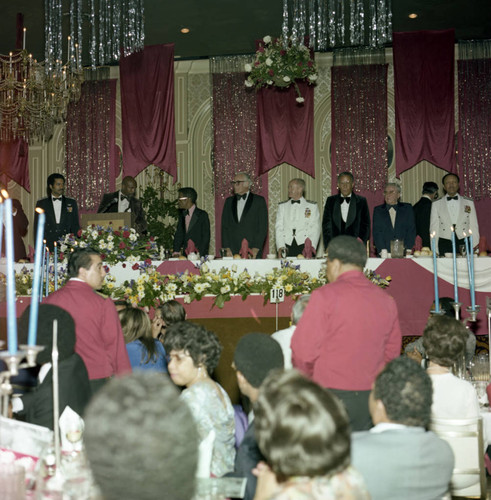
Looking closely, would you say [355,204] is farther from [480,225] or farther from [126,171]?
[126,171]

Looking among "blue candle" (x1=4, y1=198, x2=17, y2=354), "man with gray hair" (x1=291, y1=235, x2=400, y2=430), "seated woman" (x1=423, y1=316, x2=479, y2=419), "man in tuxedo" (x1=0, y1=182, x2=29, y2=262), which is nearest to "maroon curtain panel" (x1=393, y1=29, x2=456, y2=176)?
"man in tuxedo" (x1=0, y1=182, x2=29, y2=262)

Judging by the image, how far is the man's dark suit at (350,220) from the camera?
26.5 feet

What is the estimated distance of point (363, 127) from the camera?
10.3 meters

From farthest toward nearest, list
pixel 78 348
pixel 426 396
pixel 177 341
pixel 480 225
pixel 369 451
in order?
pixel 480 225 < pixel 78 348 < pixel 177 341 < pixel 426 396 < pixel 369 451

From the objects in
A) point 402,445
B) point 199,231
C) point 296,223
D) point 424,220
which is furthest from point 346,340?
point 424,220

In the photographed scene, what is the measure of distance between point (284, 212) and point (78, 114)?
4.88m

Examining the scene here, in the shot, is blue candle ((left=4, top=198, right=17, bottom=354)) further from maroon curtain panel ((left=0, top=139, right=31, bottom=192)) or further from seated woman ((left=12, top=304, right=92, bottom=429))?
maroon curtain panel ((left=0, top=139, right=31, bottom=192))

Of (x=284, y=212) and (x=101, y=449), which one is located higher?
(x=284, y=212)

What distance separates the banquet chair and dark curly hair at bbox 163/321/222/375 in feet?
3.47

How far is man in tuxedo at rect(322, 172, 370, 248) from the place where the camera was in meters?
8.08

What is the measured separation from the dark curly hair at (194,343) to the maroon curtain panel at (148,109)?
7.79 m

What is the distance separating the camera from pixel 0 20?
9.60m

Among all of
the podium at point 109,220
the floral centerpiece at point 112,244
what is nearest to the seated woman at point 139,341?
the floral centerpiece at point 112,244

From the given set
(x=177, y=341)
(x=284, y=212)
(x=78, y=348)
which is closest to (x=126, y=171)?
(x=284, y=212)
